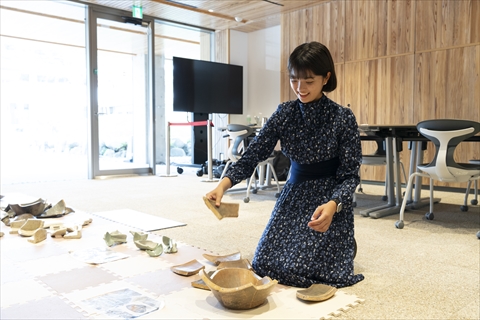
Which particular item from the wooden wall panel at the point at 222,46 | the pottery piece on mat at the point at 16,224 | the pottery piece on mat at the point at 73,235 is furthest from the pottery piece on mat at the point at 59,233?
the wooden wall panel at the point at 222,46

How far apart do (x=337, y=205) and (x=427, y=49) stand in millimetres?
4123

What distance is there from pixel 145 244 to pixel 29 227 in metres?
0.85

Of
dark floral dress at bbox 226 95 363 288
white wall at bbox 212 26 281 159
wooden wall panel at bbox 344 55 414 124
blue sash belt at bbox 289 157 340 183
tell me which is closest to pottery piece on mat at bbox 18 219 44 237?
dark floral dress at bbox 226 95 363 288

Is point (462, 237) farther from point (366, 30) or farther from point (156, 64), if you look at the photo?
point (156, 64)

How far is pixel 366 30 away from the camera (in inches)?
216

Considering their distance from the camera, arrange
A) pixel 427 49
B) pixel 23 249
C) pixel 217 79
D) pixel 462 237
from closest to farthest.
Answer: pixel 23 249, pixel 462 237, pixel 427 49, pixel 217 79

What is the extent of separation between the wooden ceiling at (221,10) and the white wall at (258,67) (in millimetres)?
266

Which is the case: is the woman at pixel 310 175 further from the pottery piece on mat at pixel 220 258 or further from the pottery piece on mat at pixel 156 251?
the pottery piece on mat at pixel 156 251

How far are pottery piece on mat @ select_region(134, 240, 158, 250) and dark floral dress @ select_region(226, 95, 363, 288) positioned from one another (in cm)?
64

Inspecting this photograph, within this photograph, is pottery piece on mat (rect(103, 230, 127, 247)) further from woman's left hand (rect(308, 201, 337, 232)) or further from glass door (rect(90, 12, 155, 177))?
glass door (rect(90, 12, 155, 177))

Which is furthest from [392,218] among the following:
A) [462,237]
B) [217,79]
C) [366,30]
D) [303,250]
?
[217,79]

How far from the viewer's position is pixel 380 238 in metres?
2.63

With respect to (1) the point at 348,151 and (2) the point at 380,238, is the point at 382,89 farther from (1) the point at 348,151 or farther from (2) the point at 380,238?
(1) the point at 348,151

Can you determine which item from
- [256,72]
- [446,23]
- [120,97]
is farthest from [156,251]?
[256,72]
